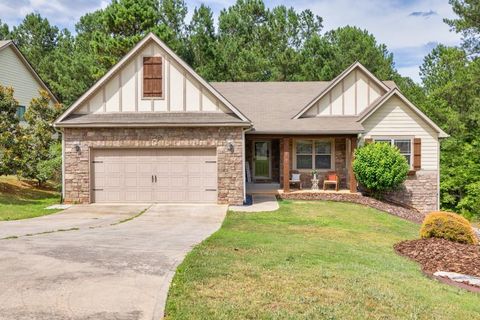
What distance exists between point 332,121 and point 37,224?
13.4m

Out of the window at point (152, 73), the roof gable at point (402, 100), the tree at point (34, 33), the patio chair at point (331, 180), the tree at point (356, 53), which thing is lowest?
the patio chair at point (331, 180)

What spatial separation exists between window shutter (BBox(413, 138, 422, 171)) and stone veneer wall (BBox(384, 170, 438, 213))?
33 centimetres

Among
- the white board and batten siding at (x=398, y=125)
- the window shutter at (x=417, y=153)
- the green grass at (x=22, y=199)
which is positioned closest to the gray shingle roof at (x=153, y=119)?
the green grass at (x=22, y=199)

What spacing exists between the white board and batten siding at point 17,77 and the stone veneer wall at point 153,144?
12.7m

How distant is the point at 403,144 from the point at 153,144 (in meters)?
11.6

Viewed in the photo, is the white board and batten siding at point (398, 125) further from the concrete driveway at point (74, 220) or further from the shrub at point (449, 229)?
the concrete driveway at point (74, 220)

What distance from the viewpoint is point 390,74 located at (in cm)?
4009

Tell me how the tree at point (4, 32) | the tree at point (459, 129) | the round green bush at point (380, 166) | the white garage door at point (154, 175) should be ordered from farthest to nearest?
the tree at point (4, 32)
the tree at point (459, 129)
the round green bush at point (380, 166)
the white garage door at point (154, 175)

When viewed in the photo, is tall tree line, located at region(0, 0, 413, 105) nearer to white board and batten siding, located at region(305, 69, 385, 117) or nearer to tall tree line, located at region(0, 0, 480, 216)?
tall tree line, located at region(0, 0, 480, 216)

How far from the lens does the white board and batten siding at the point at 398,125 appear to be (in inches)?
779

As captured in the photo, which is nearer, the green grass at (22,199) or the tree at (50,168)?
the green grass at (22,199)

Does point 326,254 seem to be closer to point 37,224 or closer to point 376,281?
point 376,281

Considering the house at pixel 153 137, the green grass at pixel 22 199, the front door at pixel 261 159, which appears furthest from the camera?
the front door at pixel 261 159

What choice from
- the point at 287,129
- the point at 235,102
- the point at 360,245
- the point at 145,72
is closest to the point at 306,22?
the point at 235,102
